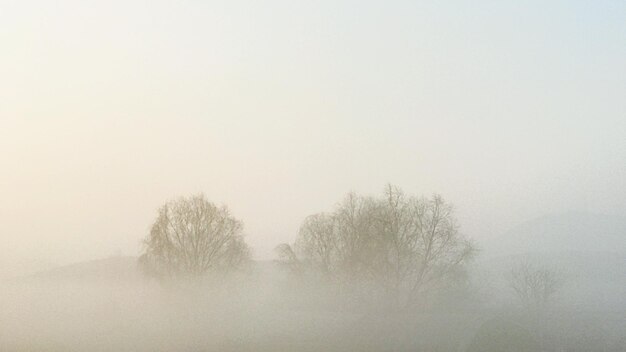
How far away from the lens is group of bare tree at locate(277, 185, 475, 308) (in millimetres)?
50469

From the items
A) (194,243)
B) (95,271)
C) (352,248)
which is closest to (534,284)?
(352,248)

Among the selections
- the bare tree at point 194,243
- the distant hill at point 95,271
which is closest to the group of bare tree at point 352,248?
the bare tree at point 194,243

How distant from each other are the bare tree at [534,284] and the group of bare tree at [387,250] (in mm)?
12951

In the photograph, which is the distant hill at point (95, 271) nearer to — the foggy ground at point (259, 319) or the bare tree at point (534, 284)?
the foggy ground at point (259, 319)

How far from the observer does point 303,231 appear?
61844 millimetres

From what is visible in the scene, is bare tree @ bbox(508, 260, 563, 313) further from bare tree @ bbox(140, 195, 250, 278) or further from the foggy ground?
bare tree @ bbox(140, 195, 250, 278)

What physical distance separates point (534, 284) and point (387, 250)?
25417mm

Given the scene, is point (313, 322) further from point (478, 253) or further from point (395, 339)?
point (478, 253)

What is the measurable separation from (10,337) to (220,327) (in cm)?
1161

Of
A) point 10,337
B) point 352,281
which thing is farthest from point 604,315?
point 10,337

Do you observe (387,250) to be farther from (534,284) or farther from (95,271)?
(95,271)

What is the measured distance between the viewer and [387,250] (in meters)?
52.0

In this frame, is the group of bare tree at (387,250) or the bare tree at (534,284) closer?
the group of bare tree at (387,250)

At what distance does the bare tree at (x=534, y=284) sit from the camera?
65.0 m
